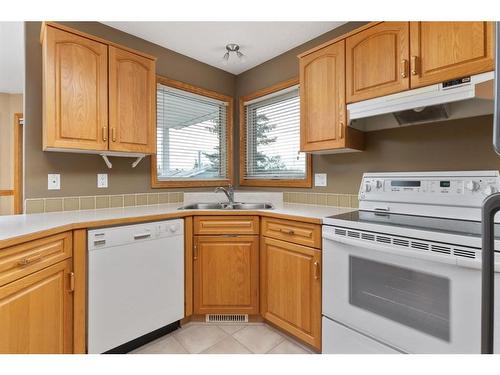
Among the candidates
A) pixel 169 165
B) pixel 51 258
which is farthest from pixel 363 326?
pixel 169 165

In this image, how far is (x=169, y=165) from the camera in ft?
8.42

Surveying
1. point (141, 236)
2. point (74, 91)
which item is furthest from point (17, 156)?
point (141, 236)

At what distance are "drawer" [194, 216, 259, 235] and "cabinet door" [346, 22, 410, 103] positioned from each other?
112 centimetres

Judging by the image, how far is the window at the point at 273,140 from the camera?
2.55 metres

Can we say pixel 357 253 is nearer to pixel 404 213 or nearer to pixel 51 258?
pixel 404 213

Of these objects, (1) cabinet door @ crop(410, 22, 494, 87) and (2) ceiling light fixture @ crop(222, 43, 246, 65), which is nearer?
(1) cabinet door @ crop(410, 22, 494, 87)

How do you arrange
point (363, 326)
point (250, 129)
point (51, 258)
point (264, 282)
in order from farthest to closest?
point (250, 129) < point (264, 282) < point (363, 326) < point (51, 258)

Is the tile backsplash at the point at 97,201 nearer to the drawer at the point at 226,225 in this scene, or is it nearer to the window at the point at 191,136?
the window at the point at 191,136

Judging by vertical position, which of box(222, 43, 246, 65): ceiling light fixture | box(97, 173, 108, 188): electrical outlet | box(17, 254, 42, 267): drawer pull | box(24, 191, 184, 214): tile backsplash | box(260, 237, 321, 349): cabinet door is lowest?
box(260, 237, 321, 349): cabinet door

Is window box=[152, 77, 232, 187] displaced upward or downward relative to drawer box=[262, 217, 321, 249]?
upward

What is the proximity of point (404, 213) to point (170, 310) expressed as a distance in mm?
1714

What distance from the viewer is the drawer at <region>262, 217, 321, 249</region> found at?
64.1 inches

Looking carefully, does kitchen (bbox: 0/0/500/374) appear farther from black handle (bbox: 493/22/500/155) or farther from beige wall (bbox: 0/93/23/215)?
beige wall (bbox: 0/93/23/215)

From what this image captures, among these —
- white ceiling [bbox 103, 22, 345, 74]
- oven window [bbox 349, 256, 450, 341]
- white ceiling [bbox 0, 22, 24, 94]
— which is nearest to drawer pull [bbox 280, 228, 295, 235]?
oven window [bbox 349, 256, 450, 341]
